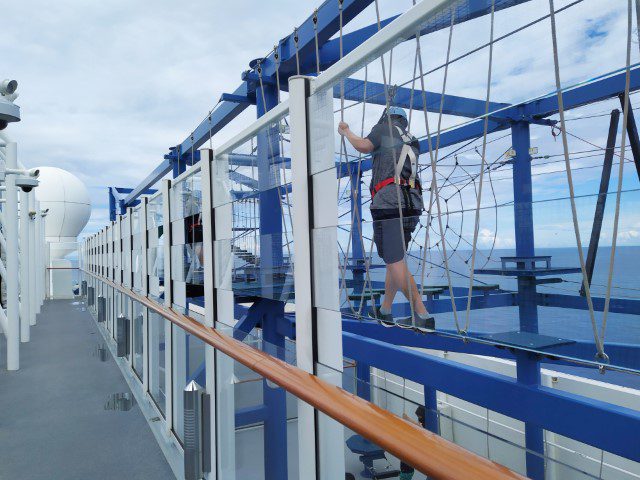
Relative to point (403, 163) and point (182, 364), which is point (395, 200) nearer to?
point (403, 163)

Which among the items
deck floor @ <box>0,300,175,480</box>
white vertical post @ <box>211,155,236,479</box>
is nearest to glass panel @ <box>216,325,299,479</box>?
white vertical post @ <box>211,155,236,479</box>

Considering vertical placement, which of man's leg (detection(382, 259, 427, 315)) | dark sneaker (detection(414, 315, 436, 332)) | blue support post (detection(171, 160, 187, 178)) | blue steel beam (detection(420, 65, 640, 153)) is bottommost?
dark sneaker (detection(414, 315, 436, 332))

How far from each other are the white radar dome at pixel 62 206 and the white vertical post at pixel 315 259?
704 inches

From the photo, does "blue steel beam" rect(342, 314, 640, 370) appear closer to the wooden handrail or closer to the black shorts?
the black shorts

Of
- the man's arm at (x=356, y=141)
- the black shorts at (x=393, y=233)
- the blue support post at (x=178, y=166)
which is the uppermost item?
the blue support post at (x=178, y=166)

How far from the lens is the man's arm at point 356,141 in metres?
1.43

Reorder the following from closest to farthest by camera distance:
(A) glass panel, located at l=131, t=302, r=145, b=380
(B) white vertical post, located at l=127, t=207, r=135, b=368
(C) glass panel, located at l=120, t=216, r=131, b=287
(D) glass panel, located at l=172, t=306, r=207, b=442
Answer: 1. (D) glass panel, located at l=172, t=306, r=207, b=442
2. (A) glass panel, located at l=131, t=302, r=145, b=380
3. (B) white vertical post, located at l=127, t=207, r=135, b=368
4. (C) glass panel, located at l=120, t=216, r=131, b=287

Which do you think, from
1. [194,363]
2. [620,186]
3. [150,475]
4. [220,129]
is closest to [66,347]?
[220,129]

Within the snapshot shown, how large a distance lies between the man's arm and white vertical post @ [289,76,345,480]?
0.20m

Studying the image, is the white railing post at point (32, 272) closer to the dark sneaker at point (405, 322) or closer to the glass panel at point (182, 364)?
Result: the glass panel at point (182, 364)

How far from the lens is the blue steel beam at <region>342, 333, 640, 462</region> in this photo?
1.48 m

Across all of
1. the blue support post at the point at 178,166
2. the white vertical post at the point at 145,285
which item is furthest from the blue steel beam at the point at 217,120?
the white vertical post at the point at 145,285

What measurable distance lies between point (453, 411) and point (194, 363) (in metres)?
4.58

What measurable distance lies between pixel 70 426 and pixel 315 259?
2950mm
